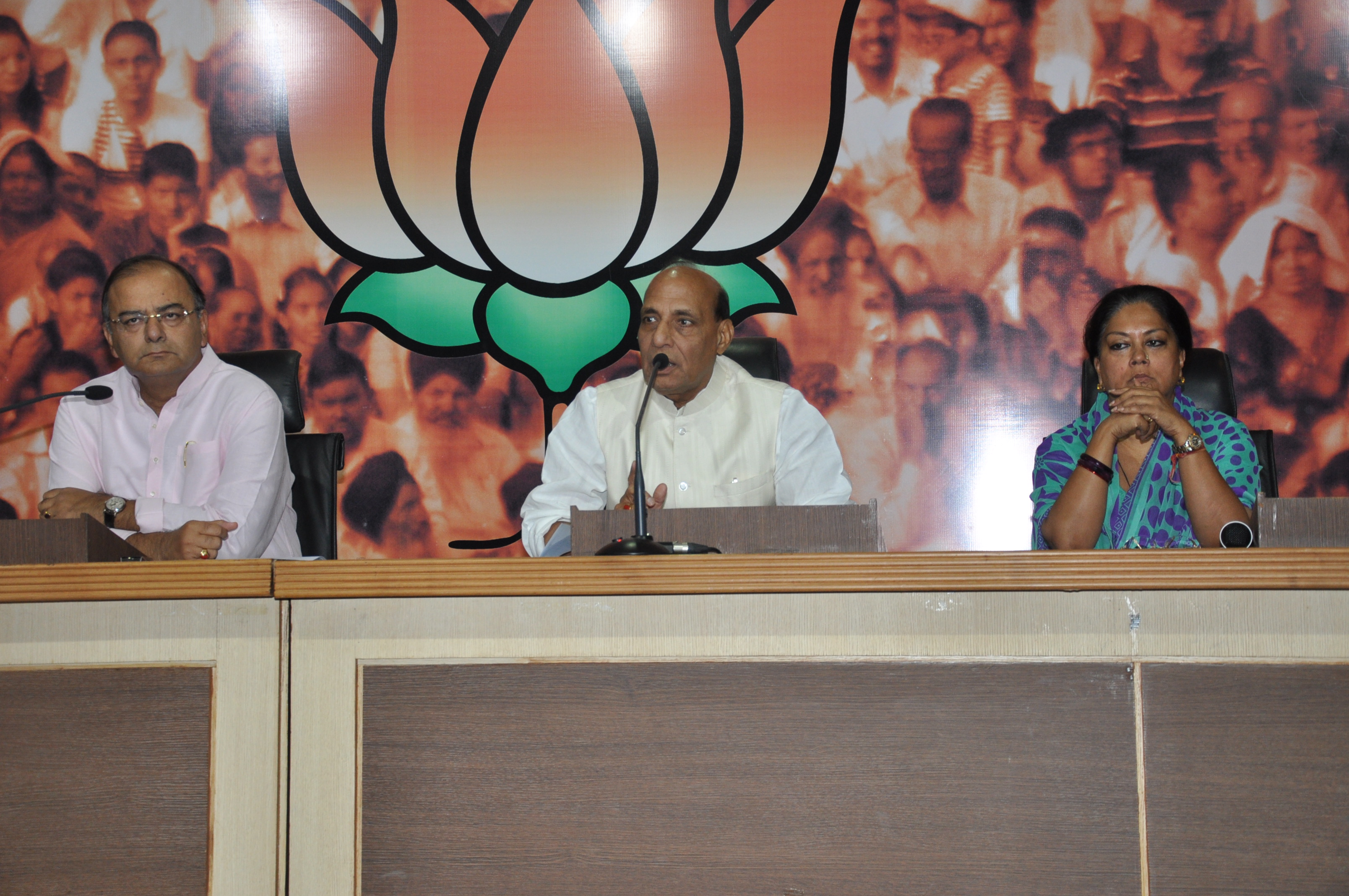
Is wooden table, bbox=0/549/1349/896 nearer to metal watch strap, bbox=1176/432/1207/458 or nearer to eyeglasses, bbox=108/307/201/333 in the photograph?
metal watch strap, bbox=1176/432/1207/458

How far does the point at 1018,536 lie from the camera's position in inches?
102

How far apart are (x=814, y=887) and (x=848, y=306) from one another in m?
1.83

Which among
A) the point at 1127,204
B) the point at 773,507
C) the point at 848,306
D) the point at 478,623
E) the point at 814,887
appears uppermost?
the point at 1127,204

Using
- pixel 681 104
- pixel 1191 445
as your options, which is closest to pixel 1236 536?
pixel 1191 445

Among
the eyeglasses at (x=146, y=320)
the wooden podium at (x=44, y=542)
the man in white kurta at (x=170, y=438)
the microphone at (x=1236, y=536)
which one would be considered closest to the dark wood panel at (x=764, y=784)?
the microphone at (x=1236, y=536)

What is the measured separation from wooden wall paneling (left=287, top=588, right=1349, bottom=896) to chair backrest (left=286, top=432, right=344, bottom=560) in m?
1.09

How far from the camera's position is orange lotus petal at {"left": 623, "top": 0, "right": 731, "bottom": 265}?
270 cm

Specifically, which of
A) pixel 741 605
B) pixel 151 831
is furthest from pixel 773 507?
pixel 151 831

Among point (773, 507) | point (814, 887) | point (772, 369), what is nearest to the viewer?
point (814, 887)

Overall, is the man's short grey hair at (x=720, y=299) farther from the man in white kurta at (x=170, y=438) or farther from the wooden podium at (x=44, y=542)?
the wooden podium at (x=44, y=542)

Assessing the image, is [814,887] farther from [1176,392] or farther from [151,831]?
[1176,392]

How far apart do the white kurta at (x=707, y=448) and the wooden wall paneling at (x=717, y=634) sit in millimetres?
996

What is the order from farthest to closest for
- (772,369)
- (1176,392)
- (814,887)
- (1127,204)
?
(1127,204)
(772,369)
(1176,392)
(814,887)

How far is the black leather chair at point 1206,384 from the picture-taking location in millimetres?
2006
